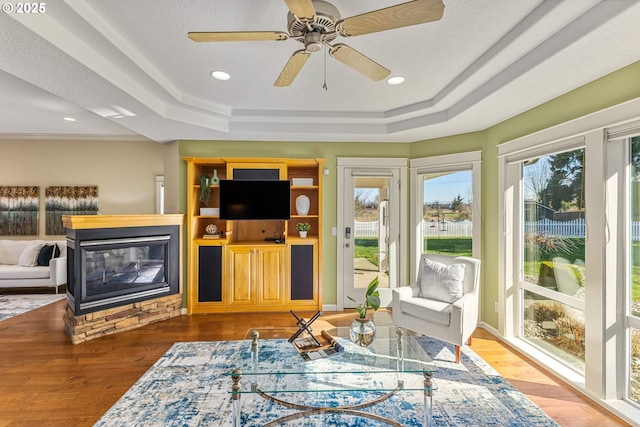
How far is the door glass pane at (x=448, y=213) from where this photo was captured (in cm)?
385

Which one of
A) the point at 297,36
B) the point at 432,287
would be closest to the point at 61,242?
the point at 297,36

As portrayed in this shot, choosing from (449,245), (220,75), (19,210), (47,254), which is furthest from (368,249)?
(19,210)

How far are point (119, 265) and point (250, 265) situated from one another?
158 centimetres

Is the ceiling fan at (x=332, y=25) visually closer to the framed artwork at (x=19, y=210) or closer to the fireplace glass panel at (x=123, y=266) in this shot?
the fireplace glass panel at (x=123, y=266)

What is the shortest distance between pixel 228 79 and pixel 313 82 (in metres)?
0.80

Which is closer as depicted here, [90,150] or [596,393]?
[596,393]

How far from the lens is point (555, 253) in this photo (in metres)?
2.81

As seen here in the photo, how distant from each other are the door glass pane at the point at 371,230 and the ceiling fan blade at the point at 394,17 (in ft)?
9.38

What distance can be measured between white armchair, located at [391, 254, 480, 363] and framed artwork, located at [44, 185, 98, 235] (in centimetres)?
535

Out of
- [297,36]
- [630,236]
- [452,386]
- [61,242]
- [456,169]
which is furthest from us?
[61,242]

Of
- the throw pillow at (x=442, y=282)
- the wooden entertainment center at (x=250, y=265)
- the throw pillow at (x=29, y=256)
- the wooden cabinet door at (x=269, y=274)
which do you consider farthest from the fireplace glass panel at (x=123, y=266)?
the throw pillow at (x=442, y=282)

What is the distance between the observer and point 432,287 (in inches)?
125

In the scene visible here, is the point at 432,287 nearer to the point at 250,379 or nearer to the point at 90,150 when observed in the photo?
the point at 250,379

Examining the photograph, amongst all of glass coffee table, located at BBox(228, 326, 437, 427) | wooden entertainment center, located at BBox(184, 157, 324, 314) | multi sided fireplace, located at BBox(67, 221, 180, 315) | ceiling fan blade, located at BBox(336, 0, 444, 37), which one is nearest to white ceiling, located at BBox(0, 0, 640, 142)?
ceiling fan blade, located at BBox(336, 0, 444, 37)
